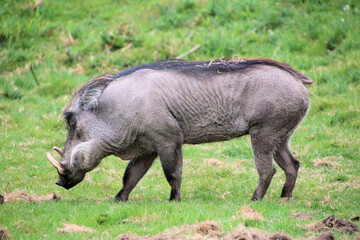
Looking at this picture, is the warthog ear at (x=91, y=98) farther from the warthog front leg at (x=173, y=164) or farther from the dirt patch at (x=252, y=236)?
the dirt patch at (x=252, y=236)

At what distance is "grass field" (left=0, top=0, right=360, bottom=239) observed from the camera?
5297mm

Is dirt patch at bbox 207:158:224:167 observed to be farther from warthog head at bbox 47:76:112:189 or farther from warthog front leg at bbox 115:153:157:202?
warthog head at bbox 47:76:112:189

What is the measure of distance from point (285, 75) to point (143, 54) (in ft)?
20.8

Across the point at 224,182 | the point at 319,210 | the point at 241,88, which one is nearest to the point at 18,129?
the point at 224,182

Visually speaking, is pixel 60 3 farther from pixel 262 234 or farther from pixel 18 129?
pixel 262 234

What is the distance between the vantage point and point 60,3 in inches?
590

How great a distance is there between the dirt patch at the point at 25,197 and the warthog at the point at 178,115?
0.18m

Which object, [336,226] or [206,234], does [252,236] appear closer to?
[206,234]

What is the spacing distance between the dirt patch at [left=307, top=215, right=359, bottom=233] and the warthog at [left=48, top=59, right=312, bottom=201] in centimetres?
130

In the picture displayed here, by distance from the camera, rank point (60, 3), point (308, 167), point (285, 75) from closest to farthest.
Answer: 1. point (285, 75)
2. point (308, 167)
3. point (60, 3)

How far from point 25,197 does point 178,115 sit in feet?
6.49

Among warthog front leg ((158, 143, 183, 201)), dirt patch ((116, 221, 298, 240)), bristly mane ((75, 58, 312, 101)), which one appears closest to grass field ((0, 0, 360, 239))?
dirt patch ((116, 221, 298, 240))

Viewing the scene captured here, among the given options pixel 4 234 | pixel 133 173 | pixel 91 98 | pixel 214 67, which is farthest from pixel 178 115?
pixel 4 234

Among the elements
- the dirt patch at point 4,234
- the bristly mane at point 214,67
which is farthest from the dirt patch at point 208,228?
the bristly mane at point 214,67
